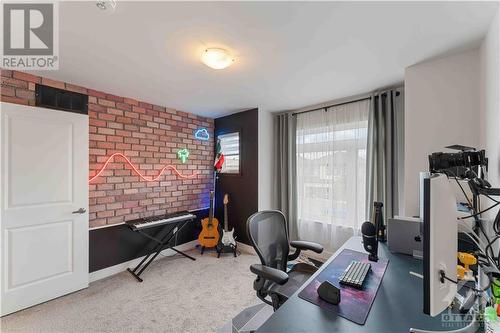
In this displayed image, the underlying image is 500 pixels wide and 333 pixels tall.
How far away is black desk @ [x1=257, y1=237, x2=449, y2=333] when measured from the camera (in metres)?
0.84

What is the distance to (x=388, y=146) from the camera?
255 centimetres

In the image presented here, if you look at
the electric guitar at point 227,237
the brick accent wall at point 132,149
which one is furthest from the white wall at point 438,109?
the brick accent wall at point 132,149

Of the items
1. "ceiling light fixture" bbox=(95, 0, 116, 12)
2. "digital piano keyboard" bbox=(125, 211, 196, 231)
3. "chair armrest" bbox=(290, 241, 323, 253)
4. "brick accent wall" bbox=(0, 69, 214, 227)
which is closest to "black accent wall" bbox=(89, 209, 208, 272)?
"brick accent wall" bbox=(0, 69, 214, 227)

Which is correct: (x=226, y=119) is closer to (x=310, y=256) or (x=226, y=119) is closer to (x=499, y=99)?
(x=310, y=256)

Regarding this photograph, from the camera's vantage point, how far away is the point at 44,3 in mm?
1269

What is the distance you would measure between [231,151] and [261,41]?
2351mm

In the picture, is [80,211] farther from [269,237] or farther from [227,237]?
[269,237]

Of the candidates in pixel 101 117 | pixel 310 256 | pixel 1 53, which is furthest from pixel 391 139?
pixel 1 53

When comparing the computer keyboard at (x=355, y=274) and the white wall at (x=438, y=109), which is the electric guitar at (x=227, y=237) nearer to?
the computer keyboard at (x=355, y=274)

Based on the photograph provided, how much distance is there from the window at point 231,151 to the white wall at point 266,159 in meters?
0.46

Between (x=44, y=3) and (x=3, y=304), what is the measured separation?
260 centimetres

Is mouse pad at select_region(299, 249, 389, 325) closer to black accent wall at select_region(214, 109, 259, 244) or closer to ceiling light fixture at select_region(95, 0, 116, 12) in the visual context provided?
ceiling light fixture at select_region(95, 0, 116, 12)

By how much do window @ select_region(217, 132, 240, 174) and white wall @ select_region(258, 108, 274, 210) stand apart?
46 cm

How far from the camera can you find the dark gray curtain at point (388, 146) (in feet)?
8.31
